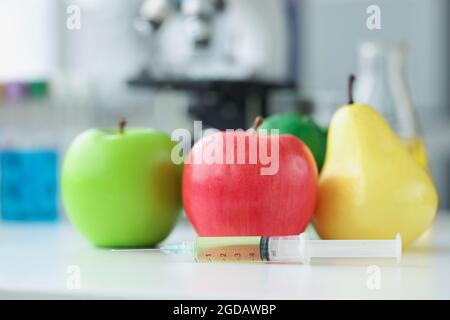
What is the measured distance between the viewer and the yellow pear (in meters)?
0.68

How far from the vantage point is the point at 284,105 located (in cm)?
183

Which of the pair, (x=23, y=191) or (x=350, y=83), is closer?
(x=350, y=83)

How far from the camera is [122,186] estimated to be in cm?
72

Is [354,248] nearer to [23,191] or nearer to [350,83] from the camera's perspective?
[350,83]

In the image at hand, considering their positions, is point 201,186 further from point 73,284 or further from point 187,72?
point 187,72

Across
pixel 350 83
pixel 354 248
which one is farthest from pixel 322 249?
pixel 350 83

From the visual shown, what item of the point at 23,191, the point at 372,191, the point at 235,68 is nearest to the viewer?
the point at 372,191

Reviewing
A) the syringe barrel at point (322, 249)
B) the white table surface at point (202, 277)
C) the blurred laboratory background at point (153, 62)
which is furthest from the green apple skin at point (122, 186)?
the blurred laboratory background at point (153, 62)

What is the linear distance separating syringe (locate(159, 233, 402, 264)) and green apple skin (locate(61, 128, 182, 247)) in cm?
11

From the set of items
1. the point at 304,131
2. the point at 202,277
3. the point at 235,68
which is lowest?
the point at 202,277

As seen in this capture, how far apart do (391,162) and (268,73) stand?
3.36 ft

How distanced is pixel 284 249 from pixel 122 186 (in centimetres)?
18

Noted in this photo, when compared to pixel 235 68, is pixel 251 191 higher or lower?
lower
